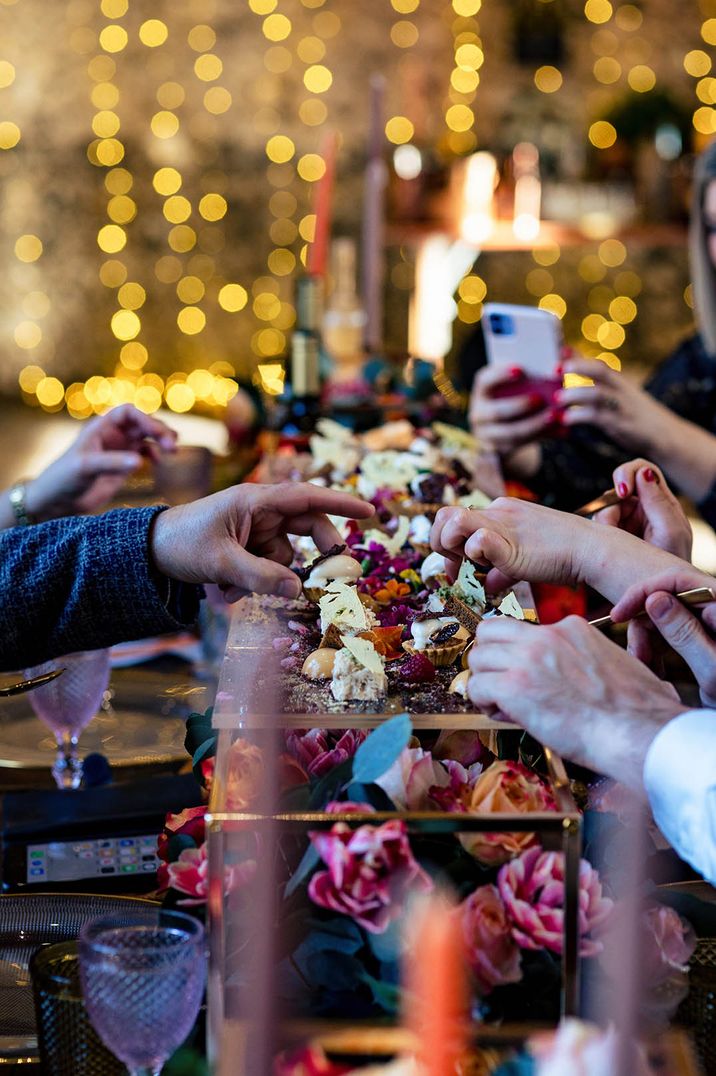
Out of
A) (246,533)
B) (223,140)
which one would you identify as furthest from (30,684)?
(223,140)

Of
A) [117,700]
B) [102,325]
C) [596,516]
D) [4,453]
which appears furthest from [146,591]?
[102,325]

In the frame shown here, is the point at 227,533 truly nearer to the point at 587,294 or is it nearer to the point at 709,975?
the point at 709,975

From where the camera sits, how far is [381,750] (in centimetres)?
79

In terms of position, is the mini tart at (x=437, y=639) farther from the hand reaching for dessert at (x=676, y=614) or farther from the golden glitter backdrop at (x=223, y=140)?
the golden glitter backdrop at (x=223, y=140)

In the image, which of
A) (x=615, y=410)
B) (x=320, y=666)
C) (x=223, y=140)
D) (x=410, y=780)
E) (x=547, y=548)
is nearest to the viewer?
(x=410, y=780)

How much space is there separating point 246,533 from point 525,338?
906 mm

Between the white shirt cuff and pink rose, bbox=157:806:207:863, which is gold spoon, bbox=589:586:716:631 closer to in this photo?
the white shirt cuff

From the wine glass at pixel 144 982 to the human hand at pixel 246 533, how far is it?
446mm

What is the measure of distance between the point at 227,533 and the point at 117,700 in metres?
0.44

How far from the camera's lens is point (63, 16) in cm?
577

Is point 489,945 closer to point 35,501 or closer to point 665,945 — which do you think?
point 665,945

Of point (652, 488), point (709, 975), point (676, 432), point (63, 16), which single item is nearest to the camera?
point (709, 975)

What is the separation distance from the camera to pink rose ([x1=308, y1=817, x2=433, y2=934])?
73 centimetres

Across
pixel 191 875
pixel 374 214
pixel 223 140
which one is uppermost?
pixel 223 140
